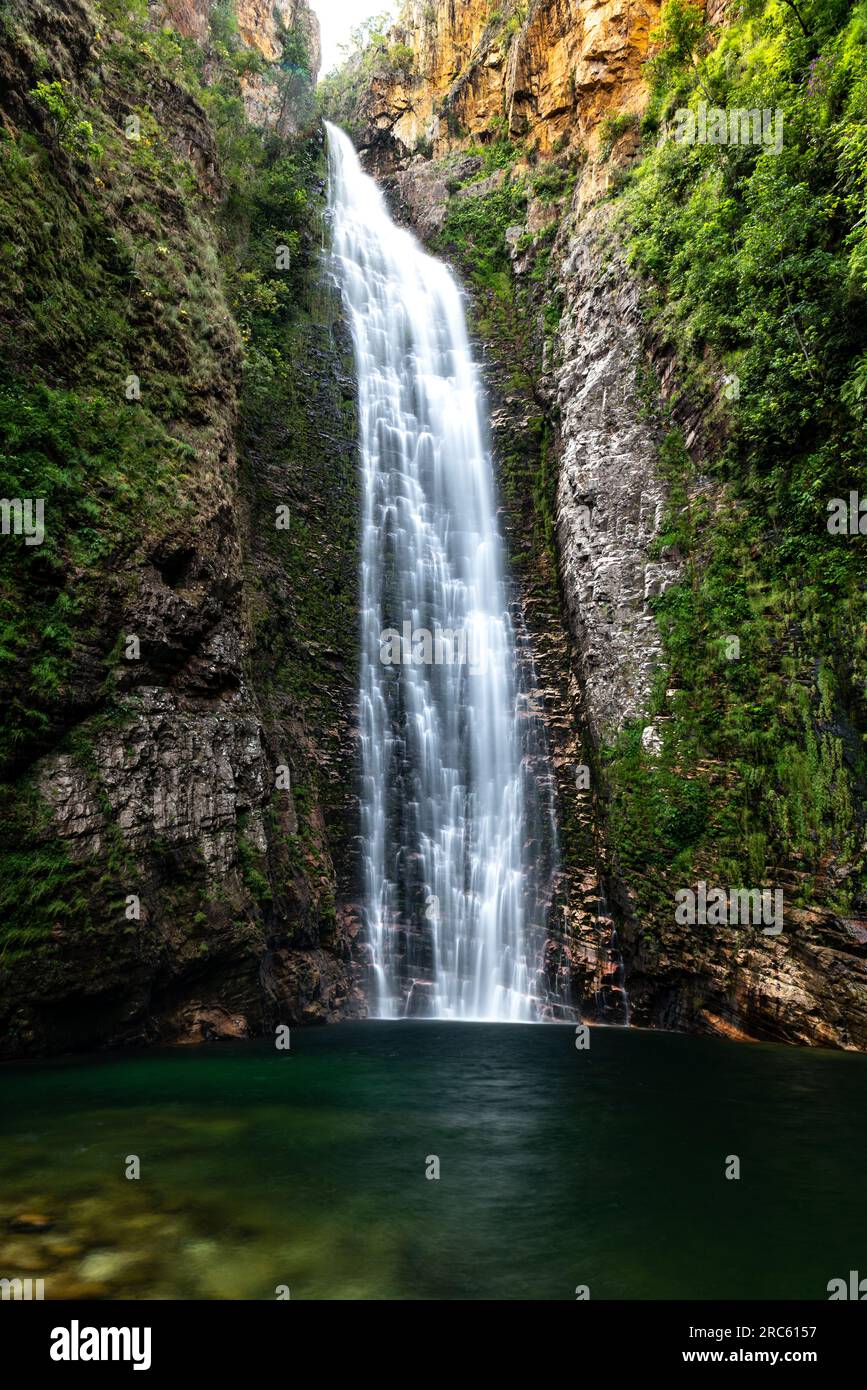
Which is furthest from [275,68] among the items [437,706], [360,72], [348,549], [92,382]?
[437,706]

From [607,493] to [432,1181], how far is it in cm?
1556

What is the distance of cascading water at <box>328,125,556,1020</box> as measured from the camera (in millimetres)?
15922

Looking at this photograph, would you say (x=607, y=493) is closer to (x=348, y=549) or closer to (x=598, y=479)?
(x=598, y=479)

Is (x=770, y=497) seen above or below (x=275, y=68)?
below

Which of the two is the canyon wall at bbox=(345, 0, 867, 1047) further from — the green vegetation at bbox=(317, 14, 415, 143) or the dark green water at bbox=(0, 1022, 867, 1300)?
the green vegetation at bbox=(317, 14, 415, 143)

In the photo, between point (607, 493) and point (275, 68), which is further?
point (275, 68)

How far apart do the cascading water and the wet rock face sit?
2.38 metres

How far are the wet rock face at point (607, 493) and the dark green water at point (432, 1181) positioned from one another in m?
8.52

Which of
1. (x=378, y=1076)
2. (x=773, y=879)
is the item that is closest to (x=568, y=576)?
(x=773, y=879)

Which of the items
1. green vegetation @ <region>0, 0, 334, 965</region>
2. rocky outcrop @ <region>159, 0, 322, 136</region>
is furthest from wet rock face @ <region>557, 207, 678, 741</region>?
rocky outcrop @ <region>159, 0, 322, 136</region>

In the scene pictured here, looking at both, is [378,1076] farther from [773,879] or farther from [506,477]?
[506,477]

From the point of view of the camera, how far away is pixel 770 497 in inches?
546
